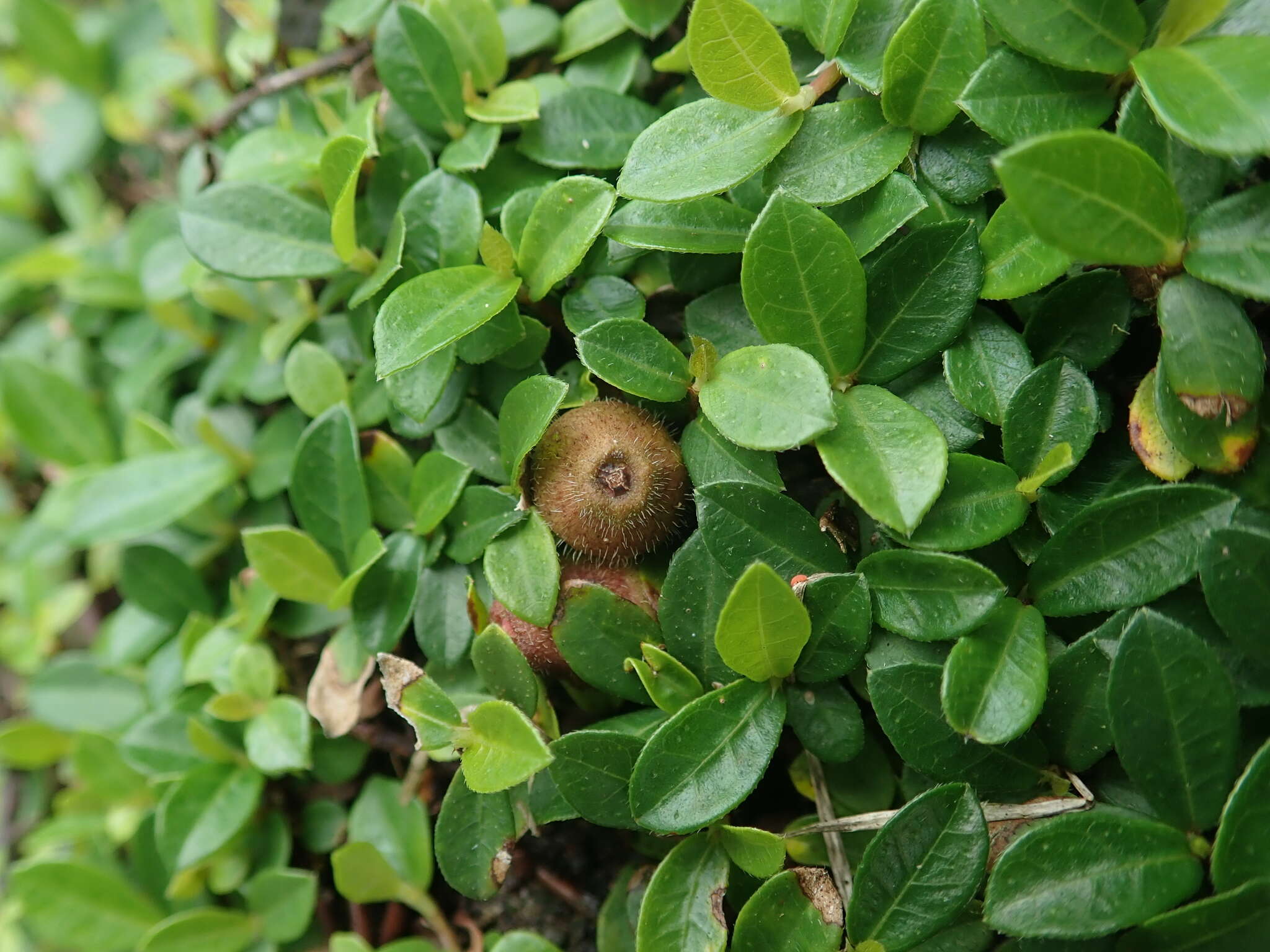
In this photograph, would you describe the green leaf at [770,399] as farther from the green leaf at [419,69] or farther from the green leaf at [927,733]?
the green leaf at [419,69]

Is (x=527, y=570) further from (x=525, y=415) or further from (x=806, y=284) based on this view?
(x=806, y=284)

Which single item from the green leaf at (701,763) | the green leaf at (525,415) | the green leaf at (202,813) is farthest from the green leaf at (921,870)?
the green leaf at (202,813)

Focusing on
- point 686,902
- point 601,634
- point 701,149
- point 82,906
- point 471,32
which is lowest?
point 82,906

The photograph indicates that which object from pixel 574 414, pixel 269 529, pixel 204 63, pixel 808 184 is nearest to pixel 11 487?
pixel 204 63

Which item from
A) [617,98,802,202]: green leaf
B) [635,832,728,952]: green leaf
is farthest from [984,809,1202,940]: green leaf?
[617,98,802,202]: green leaf

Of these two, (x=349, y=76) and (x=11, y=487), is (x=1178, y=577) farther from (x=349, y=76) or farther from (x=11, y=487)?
(x=11, y=487)

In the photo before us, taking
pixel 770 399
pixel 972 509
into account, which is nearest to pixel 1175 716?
pixel 972 509
